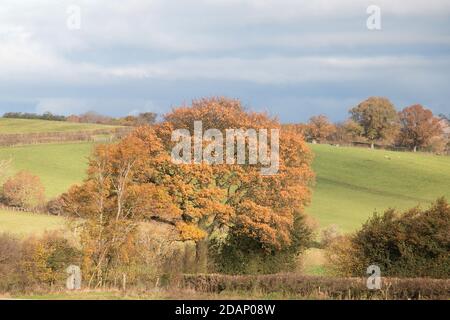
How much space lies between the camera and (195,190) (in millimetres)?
50875

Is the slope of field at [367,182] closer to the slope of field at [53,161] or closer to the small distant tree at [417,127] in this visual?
the small distant tree at [417,127]

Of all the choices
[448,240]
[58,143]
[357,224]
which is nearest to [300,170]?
[448,240]

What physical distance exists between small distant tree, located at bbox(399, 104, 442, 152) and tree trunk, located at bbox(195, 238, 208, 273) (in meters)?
104

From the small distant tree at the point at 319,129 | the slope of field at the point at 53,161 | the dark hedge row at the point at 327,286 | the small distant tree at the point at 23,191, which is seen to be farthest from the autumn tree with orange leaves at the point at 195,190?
the small distant tree at the point at 319,129

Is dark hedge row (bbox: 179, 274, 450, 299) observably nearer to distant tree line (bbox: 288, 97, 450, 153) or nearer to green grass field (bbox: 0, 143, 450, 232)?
green grass field (bbox: 0, 143, 450, 232)

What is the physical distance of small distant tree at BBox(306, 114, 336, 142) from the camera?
15012 centimetres

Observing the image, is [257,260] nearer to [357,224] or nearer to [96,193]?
[96,193]

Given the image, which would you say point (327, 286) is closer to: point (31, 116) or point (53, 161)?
point (53, 161)

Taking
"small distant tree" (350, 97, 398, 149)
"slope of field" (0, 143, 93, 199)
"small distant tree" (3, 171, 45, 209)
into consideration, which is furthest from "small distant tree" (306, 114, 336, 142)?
"small distant tree" (3, 171, 45, 209)

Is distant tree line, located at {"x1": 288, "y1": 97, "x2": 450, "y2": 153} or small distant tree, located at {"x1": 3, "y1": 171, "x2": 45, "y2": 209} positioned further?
distant tree line, located at {"x1": 288, "y1": 97, "x2": 450, "y2": 153}

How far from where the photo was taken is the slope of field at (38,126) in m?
135

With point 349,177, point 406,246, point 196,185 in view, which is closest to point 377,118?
point 349,177

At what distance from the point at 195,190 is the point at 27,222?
26212 mm

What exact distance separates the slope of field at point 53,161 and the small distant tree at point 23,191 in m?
4.07
